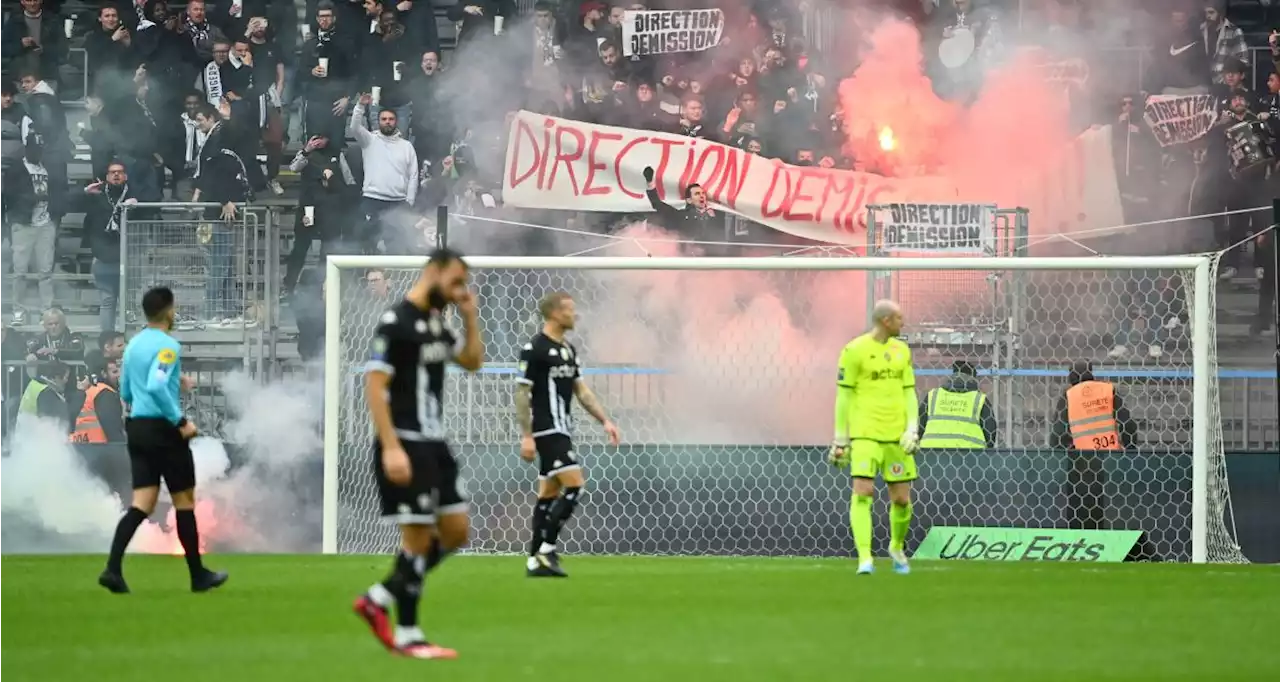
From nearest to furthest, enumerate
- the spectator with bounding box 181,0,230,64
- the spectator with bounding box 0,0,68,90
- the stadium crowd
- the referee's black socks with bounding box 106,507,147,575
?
the referee's black socks with bounding box 106,507,147,575
the stadium crowd
the spectator with bounding box 181,0,230,64
the spectator with bounding box 0,0,68,90

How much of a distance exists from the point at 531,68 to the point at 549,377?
8.38 m

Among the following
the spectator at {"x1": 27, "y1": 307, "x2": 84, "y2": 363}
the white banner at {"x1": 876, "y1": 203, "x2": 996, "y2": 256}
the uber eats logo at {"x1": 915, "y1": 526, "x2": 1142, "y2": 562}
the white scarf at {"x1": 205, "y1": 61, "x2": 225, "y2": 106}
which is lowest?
the uber eats logo at {"x1": 915, "y1": 526, "x2": 1142, "y2": 562}

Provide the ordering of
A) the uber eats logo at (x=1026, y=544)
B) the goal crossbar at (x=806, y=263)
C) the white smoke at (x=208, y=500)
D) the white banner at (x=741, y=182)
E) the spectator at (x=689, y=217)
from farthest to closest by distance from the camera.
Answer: the spectator at (x=689, y=217)
the white banner at (x=741, y=182)
the white smoke at (x=208, y=500)
the goal crossbar at (x=806, y=263)
the uber eats logo at (x=1026, y=544)

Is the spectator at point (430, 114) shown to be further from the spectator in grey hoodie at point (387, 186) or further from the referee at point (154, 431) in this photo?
the referee at point (154, 431)

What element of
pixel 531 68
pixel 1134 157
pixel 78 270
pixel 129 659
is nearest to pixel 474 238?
pixel 531 68

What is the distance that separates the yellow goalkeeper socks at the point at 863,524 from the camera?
12.0 metres

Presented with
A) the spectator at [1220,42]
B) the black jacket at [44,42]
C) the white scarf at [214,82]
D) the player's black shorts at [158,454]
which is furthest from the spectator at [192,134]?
the spectator at [1220,42]

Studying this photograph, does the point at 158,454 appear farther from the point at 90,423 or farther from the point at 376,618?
the point at 90,423

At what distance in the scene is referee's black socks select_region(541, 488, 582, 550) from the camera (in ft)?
38.9

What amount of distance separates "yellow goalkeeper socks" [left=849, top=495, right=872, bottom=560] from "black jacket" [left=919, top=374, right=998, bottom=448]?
8.84ft

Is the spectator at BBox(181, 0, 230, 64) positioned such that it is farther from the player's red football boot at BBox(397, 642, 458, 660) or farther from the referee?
the player's red football boot at BBox(397, 642, 458, 660)

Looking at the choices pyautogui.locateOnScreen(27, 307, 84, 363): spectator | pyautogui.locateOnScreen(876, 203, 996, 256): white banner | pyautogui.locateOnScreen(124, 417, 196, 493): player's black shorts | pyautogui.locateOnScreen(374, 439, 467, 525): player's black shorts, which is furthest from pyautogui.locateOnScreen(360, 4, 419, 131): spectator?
pyautogui.locateOnScreen(374, 439, 467, 525): player's black shorts

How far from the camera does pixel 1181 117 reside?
18.4 metres

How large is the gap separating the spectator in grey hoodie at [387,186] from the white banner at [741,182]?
3.18 feet
